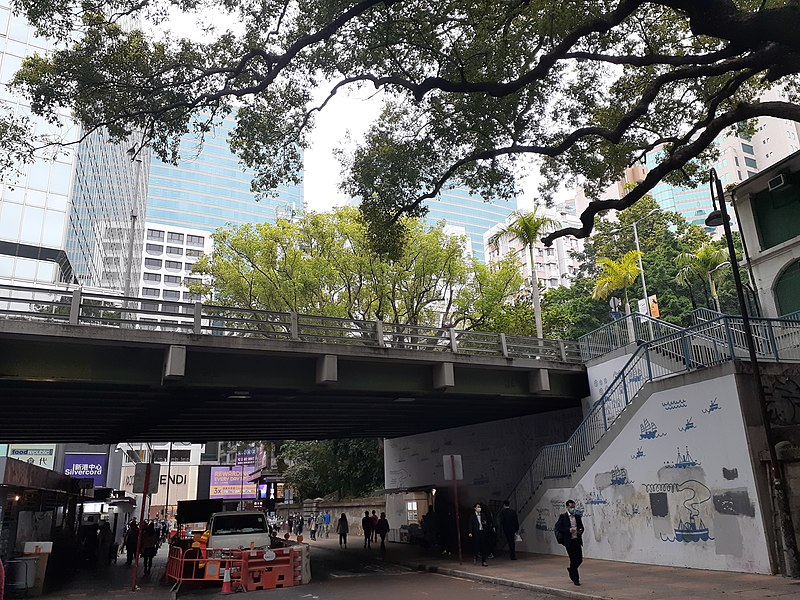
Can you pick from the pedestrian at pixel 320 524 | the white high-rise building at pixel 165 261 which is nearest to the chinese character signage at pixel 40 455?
the pedestrian at pixel 320 524

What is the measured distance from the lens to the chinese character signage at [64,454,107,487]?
48.6 meters

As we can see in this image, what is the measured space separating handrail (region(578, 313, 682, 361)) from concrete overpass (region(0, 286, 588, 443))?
77 cm

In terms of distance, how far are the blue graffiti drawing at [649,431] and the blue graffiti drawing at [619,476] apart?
45.4 inches

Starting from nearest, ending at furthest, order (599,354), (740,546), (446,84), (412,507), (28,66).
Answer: (740,546) < (446,84) < (28,66) < (599,354) < (412,507)

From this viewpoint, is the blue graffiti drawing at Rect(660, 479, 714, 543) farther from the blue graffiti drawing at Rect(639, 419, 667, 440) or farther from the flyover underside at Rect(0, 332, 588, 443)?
the flyover underside at Rect(0, 332, 588, 443)

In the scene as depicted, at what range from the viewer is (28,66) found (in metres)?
15.1

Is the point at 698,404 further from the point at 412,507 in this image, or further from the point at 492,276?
the point at 492,276

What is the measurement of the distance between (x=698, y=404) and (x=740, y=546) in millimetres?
3186

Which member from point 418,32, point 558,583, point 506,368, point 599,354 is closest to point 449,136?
point 418,32

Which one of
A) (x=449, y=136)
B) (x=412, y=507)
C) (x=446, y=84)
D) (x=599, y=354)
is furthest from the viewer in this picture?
(x=412, y=507)

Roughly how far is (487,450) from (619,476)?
11.0 metres

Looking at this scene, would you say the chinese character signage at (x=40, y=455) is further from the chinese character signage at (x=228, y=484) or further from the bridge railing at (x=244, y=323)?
the bridge railing at (x=244, y=323)

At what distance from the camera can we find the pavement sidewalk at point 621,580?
11.0 meters

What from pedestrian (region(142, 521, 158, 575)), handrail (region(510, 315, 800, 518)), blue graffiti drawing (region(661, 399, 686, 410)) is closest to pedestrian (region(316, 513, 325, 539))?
pedestrian (region(142, 521, 158, 575))
